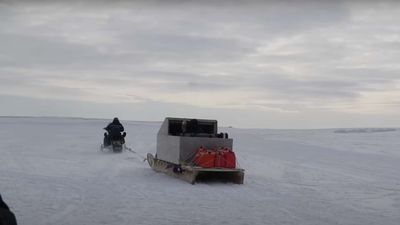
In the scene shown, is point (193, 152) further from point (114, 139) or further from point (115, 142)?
point (114, 139)

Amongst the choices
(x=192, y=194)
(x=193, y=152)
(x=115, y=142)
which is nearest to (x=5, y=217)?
(x=192, y=194)

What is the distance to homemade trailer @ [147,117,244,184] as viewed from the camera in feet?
50.3

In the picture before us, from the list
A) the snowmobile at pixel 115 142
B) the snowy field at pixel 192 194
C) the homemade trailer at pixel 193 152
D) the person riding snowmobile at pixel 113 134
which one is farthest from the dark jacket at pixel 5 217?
the person riding snowmobile at pixel 113 134

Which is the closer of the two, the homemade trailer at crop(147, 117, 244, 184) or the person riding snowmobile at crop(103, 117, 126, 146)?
the homemade trailer at crop(147, 117, 244, 184)

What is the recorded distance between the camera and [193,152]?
1619 centimetres

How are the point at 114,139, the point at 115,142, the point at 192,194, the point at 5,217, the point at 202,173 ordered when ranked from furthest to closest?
the point at 114,139
the point at 115,142
the point at 202,173
the point at 192,194
the point at 5,217

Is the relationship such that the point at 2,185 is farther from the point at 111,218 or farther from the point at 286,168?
the point at 286,168

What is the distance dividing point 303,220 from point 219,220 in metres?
1.35

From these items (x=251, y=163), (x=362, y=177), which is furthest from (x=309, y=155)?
(x=362, y=177)

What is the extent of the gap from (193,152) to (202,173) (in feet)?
2.78

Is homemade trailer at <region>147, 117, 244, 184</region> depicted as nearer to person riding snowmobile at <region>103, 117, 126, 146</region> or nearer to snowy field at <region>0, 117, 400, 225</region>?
snowy field at <region>0, 117, 400, 225</region>

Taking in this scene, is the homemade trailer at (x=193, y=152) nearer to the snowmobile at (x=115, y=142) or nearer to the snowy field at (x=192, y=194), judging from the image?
the snowy field at (x=192, y=194)

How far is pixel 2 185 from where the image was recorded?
1367 centimetres

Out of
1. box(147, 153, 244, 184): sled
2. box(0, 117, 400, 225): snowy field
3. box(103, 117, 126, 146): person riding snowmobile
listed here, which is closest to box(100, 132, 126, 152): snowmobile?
box(103, 117, 126, 146): person riding snowmobile
